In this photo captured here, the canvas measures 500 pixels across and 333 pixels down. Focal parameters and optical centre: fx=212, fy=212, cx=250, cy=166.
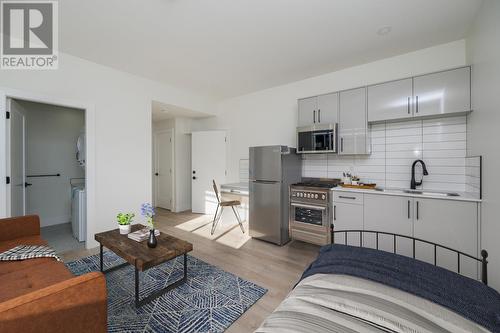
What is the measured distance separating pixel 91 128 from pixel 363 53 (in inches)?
154

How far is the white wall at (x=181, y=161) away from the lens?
5.30m

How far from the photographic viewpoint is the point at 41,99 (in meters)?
2.63

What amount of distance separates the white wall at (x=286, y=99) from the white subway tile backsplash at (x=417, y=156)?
28.1 inches

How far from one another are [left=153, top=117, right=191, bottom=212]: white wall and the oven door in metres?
→ 3.15

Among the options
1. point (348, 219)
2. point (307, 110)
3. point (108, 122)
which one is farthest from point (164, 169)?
point (348, 219)

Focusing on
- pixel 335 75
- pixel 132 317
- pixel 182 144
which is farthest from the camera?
pixel 182 144

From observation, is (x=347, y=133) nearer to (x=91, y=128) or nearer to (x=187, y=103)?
(x=187, y=103)

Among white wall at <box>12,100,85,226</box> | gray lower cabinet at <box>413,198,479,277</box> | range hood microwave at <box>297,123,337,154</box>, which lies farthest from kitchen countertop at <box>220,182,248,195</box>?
white wall at <box>12,100,85,226</box>

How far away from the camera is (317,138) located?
3.21 m

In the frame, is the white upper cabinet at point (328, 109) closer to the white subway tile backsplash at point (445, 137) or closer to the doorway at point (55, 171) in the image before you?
the white subway tile backsplash at point (445, 137)

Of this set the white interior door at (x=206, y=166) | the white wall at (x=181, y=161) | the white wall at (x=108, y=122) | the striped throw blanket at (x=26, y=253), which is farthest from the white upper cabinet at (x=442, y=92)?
the white wall at (x=181, y=161)

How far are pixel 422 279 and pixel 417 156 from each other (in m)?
2.31

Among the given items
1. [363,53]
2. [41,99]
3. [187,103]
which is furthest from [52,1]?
[363,53]

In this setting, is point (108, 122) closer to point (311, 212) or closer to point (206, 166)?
point (206, 166)
